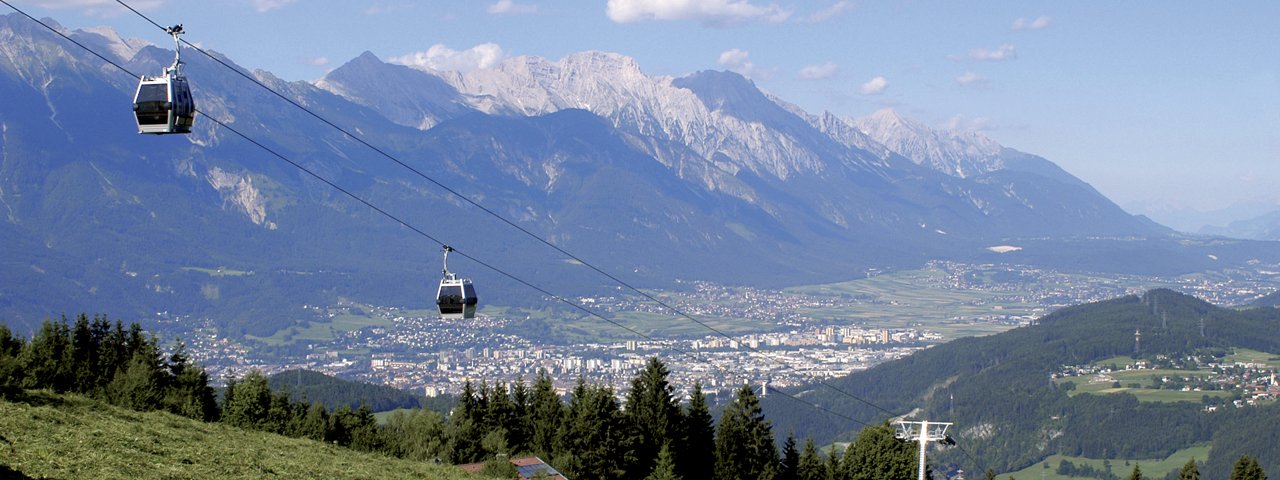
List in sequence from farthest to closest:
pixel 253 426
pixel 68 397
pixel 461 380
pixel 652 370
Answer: pixel 461 380 < pixel 652 370 < pixel 253 426 < pixel 68 397

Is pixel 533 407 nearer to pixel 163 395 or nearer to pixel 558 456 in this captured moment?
pixel 558 456

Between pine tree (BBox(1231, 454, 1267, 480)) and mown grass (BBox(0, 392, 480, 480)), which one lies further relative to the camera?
pine tree (BBox(1231, 454, 1267, 480))

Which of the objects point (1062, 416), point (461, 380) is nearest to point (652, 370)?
point (1062, 416)

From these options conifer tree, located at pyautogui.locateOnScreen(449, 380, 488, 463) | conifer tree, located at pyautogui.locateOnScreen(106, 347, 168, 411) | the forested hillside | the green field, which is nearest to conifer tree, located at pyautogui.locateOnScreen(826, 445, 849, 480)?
conifer tree, located at pyautogui.locateOnScreen(449, 380, 488, 463)

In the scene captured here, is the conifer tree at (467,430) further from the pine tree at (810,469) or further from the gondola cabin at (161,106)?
the gondola cabin at (161,106)

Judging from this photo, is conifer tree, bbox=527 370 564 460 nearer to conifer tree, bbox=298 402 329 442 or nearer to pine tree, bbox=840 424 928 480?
conifer tree, bbox=298 402 329 442

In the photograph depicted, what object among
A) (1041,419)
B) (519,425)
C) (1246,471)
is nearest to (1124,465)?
(1041,419)
